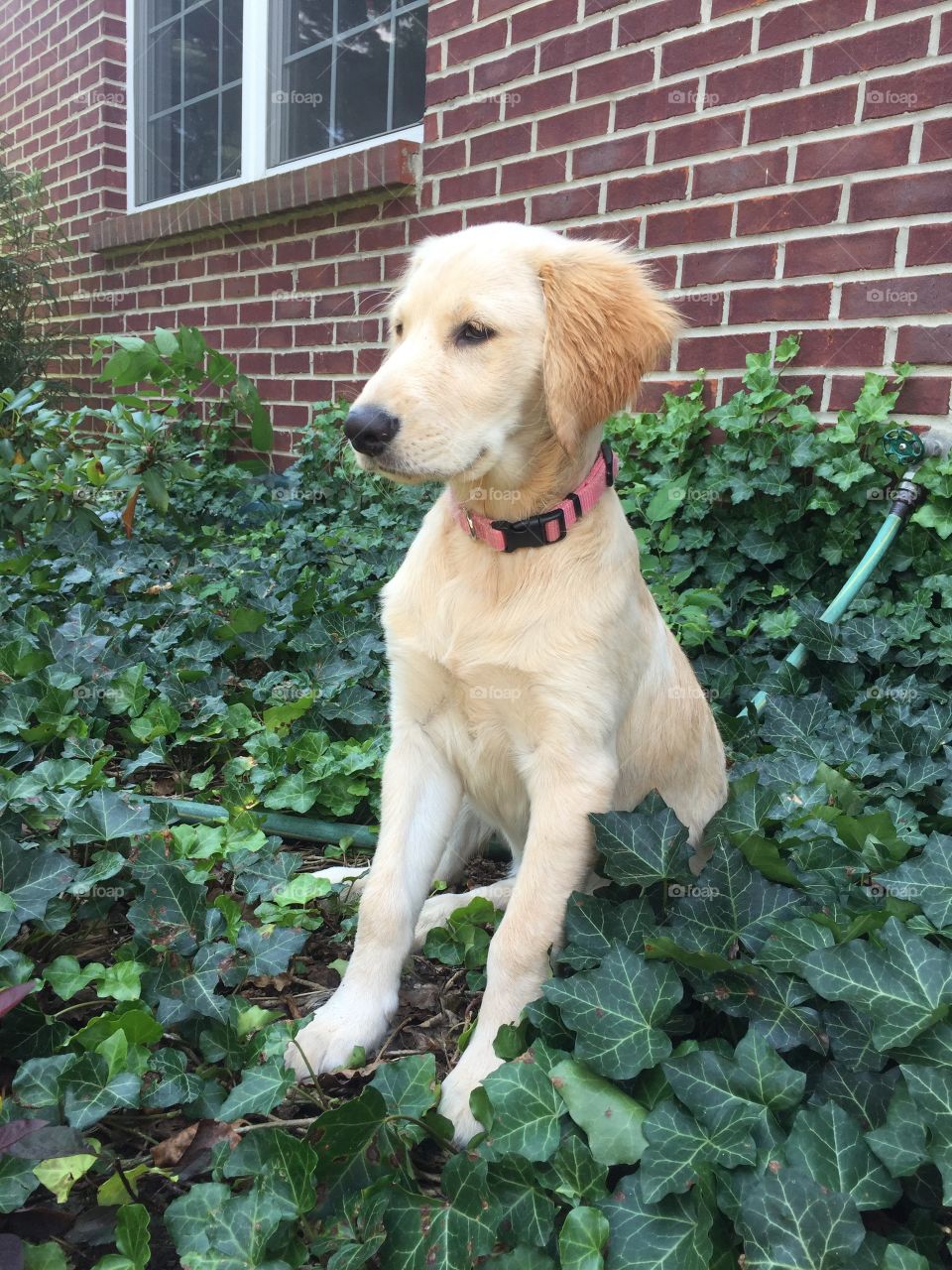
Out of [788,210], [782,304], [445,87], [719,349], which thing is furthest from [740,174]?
[445,87]

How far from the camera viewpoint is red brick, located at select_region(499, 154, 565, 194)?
4.10 meters

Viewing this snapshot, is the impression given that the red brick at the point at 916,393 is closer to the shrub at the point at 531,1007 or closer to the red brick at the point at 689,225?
the shrub at the point at 531,1007

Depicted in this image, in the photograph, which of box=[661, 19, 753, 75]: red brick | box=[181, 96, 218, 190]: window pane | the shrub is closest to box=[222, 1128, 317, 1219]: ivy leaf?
the shrub

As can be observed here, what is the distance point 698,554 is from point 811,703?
0.99 meters

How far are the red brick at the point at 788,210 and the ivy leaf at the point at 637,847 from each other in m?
2.49

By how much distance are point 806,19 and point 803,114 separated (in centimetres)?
30

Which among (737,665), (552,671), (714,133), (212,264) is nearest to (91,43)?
(212,264)

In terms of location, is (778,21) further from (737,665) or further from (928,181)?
(737,665)

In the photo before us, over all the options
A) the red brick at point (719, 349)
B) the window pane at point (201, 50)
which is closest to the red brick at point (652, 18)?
the red brick at point (719, 349)

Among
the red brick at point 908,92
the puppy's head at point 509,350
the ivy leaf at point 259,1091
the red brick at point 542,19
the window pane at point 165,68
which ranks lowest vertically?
the ivy leaf at point 259,1091

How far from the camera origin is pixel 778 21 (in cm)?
326

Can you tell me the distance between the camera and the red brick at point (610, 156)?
3770 mm

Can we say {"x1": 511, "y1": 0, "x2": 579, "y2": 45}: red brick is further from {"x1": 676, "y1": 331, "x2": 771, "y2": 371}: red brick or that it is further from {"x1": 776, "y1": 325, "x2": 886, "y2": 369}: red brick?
{"x1": 776, "y1": 325, "x2": 886, "y2": 369}: red brick

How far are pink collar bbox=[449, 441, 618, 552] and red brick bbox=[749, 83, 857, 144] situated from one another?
2031 millimetres
